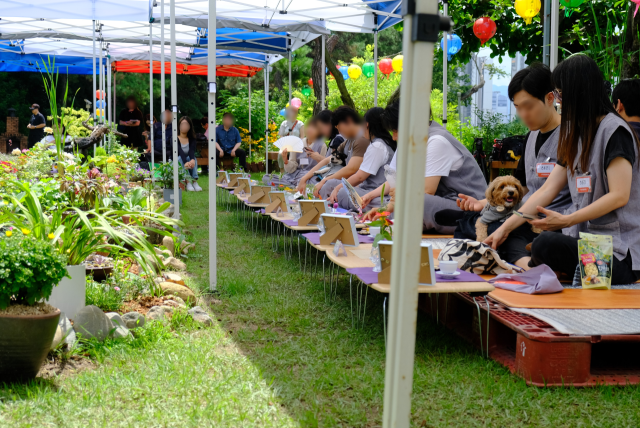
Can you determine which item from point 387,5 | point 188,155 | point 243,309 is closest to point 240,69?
point 188,155

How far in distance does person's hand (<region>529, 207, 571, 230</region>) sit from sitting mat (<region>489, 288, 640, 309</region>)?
0.35 metres

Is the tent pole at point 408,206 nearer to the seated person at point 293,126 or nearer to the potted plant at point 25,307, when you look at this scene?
the potted plant at point 25,307

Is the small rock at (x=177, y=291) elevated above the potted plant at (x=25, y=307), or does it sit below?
below

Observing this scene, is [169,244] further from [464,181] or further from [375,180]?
[464,181]

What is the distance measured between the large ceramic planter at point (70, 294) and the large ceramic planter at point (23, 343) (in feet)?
2.13

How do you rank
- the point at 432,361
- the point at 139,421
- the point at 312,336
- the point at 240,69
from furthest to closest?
the point at 240,69, the point at 312,336, the point at 432,361, the point at 139,421

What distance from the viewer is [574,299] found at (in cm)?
302

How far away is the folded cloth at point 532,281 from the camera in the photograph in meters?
3.12

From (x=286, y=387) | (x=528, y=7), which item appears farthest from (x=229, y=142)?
(x=286, y=387)

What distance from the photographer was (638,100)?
3.99 meters

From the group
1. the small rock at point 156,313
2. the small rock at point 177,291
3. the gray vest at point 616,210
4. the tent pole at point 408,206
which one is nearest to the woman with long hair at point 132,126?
the small rock at point 177,291

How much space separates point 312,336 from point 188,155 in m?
8.78

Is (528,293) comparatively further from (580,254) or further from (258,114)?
(258,114)

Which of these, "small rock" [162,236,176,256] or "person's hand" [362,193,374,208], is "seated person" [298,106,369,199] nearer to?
"person's hand" [362,193,374,208]
